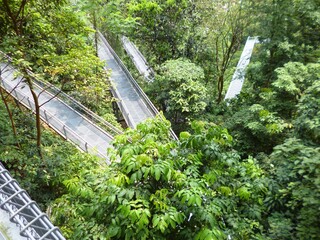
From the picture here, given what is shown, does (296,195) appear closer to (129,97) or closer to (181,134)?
(181,134)

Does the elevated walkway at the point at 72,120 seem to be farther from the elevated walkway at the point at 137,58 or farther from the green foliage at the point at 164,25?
the elevated walkway at the point at 137,58

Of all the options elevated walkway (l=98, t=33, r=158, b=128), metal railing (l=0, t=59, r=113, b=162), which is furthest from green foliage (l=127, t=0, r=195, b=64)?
metal railing (l=0, t=59, r=113, b=162)

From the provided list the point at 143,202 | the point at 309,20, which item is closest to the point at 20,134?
the point at 143,202

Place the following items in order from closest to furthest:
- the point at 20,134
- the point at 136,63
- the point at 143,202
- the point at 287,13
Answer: the point at 143,202
the point at 20,134
the point at 287,13
the point at 136,63

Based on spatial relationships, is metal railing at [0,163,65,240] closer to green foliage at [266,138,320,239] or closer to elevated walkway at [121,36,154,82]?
green foliage at [266,138,320,239]

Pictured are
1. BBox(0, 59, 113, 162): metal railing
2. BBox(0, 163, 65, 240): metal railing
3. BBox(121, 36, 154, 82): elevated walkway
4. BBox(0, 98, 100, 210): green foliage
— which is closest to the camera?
BBox(0, 163, 65, 240): metal railing

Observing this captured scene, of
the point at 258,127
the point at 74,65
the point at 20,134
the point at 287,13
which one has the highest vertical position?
the point at 74,65

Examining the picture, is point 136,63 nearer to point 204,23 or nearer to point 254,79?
Result: point 204,23
